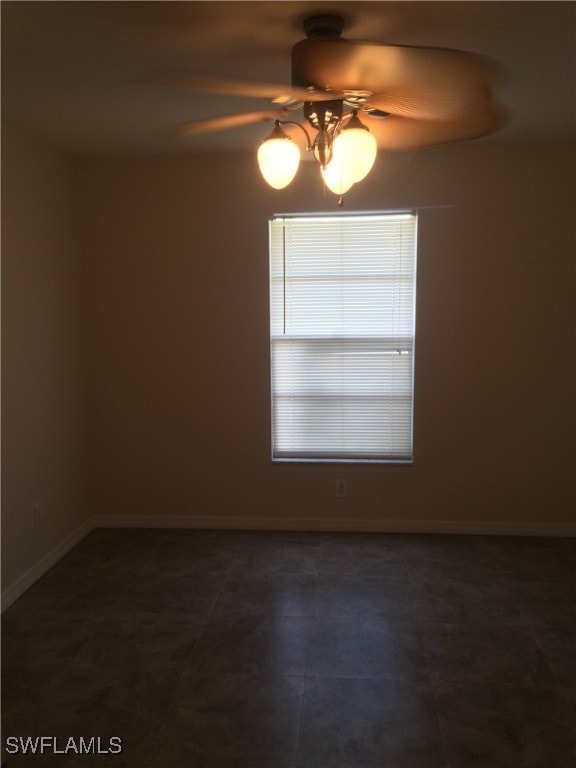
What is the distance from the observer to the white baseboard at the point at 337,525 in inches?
153

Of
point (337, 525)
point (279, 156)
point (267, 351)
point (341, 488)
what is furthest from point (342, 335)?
point (279, 156)

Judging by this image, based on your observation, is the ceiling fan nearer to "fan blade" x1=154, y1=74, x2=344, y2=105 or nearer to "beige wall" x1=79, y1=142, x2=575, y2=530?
"fan blade" x1=154, y1=74, x2=344, y2=105

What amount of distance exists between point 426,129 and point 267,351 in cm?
211

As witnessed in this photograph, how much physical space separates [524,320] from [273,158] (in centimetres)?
240

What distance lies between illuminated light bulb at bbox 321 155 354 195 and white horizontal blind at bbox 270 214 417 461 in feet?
6.46

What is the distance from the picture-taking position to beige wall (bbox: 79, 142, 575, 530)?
3709 mm

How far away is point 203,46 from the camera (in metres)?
2.15

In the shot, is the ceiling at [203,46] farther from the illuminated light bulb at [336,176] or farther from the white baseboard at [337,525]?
the white baseboard at [337,525]

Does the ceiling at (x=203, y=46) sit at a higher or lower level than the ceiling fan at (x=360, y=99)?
higher

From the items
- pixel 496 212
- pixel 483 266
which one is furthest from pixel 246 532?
pixel 496 212

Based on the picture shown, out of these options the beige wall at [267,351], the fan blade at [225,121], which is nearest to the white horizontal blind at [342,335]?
the beige wall at [267,351]

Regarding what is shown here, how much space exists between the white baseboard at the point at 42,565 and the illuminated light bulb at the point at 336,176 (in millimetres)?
2488

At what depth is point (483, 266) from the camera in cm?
374

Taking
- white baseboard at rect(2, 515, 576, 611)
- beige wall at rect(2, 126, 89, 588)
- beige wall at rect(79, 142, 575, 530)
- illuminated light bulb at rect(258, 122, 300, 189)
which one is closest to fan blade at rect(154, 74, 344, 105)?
illuminated light bulb at rect(258, 122, 300, 189)
